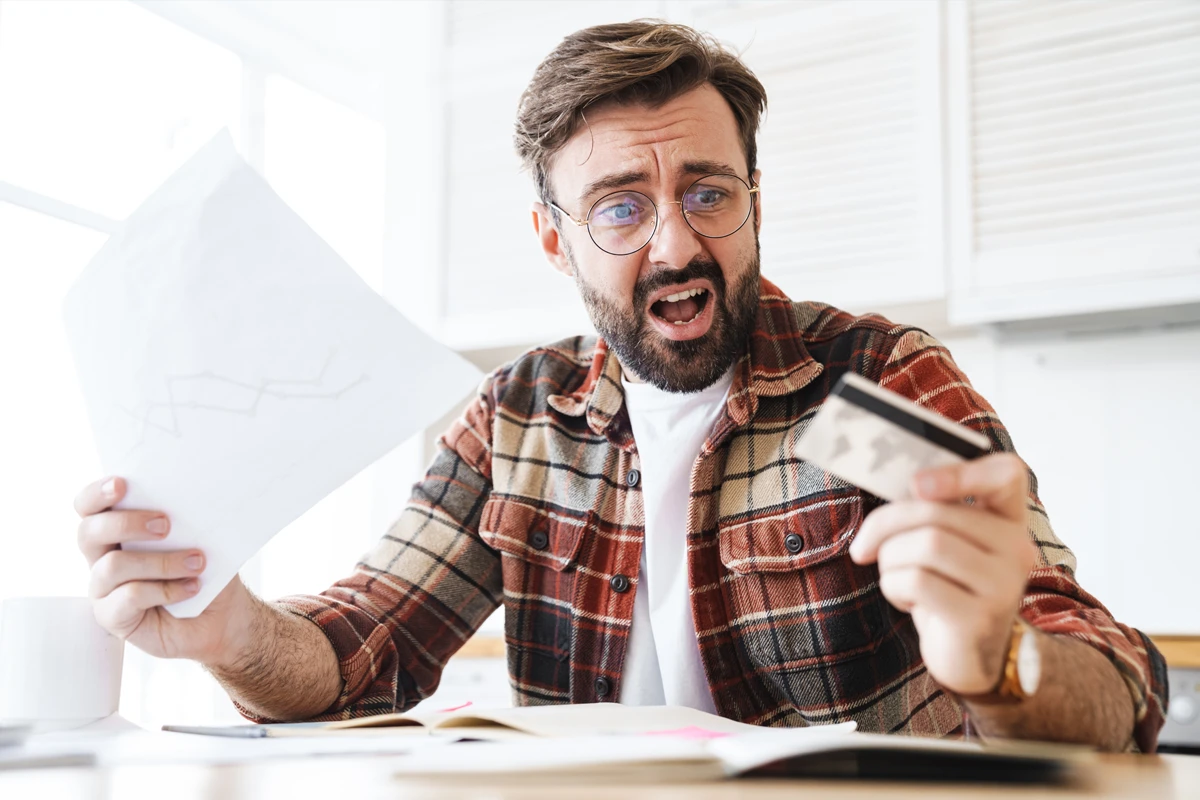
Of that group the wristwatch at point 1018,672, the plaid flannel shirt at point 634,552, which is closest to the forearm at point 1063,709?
the wristwatch at point 1018,672

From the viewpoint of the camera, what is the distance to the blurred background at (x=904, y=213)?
6.82 feet

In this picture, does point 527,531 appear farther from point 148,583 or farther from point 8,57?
point 8,57

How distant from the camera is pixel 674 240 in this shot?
3.85 ft

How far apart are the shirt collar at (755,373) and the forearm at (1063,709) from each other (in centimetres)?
56

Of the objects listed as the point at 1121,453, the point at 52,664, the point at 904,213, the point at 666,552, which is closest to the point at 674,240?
the point at 666,552

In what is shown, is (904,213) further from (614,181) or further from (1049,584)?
(1049,584)

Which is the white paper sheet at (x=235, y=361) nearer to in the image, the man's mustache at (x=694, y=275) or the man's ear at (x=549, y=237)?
the man's mustache at (x=694, y=275)

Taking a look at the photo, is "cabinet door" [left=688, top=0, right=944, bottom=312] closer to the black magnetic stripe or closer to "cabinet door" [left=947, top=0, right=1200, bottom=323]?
"cabinet door" [left=947, top=0, right=1200, bottom=323]

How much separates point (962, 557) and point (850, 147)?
1.92 meters

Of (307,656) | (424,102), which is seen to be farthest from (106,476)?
(424,102)

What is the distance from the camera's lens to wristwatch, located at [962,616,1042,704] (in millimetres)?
600

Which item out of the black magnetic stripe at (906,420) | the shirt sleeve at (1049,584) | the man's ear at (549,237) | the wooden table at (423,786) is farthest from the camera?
the man's ear at (549,237)

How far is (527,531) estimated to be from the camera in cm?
124

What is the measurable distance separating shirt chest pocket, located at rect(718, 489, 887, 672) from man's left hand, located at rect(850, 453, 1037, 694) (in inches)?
18.2
